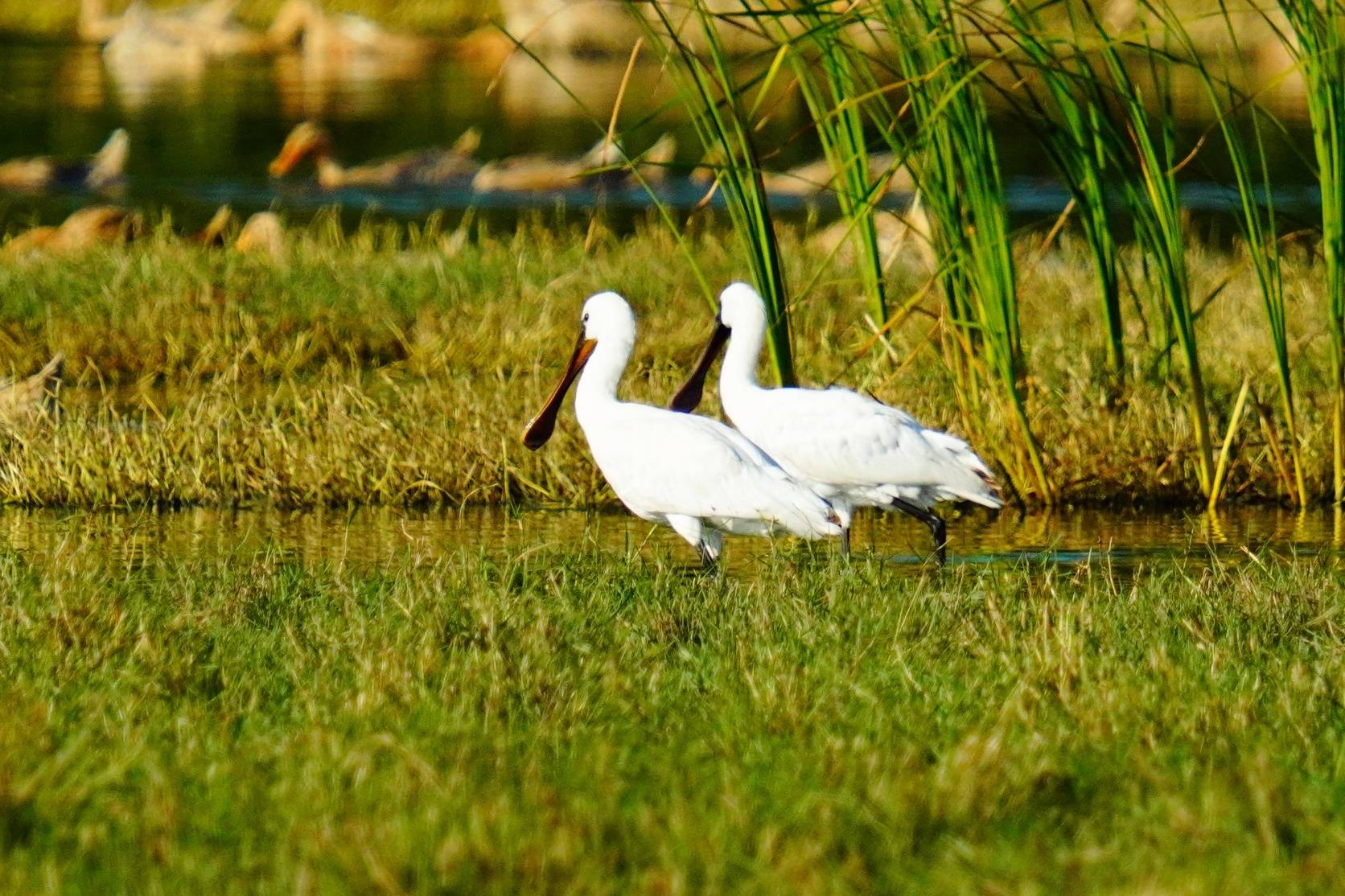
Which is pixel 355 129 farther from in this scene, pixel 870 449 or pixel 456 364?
pixel 870 449

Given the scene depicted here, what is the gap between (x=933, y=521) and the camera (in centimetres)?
692

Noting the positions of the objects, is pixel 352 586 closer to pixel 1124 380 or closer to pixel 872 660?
pixel 872 660

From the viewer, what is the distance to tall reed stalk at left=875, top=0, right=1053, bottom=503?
7.03 metres

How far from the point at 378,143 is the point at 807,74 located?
2338cm

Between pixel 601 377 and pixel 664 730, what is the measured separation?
9.17 feet

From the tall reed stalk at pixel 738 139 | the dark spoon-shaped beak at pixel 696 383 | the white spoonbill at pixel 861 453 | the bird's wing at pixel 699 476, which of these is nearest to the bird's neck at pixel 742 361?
the white spoonbill at pixel 861 453

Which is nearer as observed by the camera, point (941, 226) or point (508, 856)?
point (508, 856)

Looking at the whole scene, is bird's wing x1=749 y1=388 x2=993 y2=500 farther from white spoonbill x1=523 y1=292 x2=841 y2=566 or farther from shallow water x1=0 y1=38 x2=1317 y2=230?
shallow water x1=0 y1=38 x2=1317 y2=230

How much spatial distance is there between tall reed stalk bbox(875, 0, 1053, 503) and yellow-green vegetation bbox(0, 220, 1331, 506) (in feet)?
0.48

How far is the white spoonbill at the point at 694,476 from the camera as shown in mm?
6445

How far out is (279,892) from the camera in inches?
134

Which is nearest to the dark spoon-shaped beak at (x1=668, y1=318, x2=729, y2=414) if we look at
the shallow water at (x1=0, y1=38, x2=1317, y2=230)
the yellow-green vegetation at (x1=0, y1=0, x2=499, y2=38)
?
the shallow water at (x1=0, y1=38, x2=1317, y2=230)

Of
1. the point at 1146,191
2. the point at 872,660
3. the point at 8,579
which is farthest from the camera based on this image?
the point at 1146,191

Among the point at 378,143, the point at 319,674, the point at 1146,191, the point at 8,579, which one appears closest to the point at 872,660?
the point at 319,674
